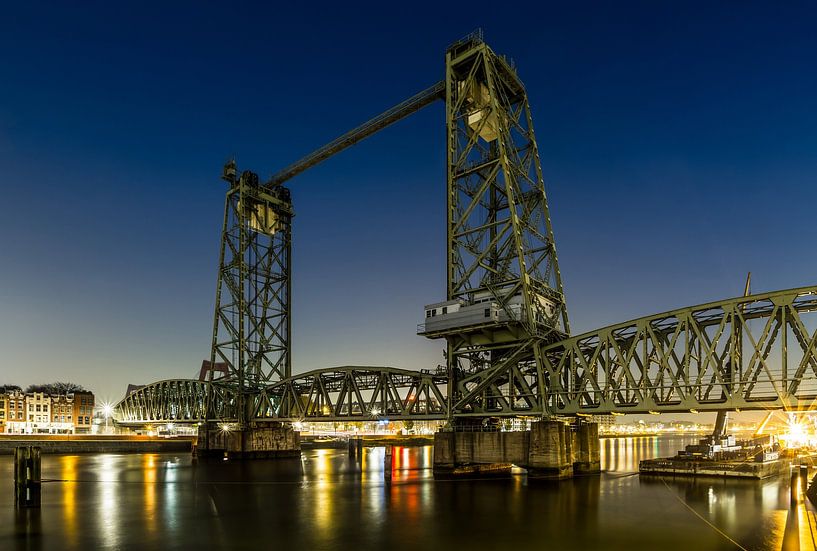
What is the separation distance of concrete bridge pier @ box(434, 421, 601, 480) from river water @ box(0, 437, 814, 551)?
1.47 meters

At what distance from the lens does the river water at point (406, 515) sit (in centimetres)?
2388

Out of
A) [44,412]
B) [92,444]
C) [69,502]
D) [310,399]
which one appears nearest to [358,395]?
[310,399]

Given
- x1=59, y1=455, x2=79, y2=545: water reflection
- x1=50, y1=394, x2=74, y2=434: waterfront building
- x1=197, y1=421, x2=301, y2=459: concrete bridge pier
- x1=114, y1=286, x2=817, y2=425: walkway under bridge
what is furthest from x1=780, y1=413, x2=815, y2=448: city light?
x1=50, y1=394, x2=74, y2=434: waterfront building

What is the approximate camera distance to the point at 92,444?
328 ft

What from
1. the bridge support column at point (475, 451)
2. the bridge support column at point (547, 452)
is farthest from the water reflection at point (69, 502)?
the bridge support column at point (547, 452)

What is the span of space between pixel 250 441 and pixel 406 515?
47.1 m

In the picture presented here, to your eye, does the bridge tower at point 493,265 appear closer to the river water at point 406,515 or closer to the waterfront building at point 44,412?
the river water at point 406,515

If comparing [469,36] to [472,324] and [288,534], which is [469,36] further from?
[288,534]

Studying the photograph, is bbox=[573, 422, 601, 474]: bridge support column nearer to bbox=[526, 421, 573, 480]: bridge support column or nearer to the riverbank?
bbox=[526, 421, 573, 480]: bridge support column

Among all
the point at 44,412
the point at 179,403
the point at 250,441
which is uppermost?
the point at 179,403

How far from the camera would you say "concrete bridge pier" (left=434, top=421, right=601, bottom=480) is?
137 feet

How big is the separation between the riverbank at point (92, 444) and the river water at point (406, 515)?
181 feet

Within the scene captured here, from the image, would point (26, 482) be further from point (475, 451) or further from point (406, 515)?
point (475, 451)

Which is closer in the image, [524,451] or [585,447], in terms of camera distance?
[524,451]
